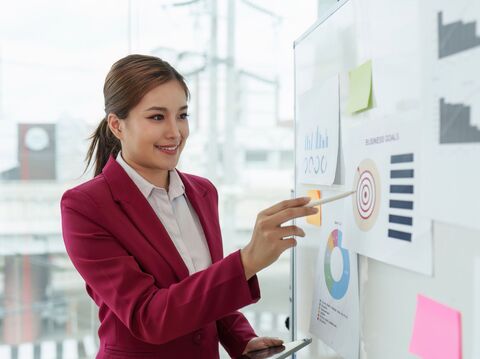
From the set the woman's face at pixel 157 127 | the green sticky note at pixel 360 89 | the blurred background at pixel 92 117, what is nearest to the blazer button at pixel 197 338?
the woman's face at pixel 157 127

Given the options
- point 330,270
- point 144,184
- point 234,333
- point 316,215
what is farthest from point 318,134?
point 234,333

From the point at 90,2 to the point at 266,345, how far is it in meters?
2.14

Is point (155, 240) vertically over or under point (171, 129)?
under

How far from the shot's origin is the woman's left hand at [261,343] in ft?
3.77

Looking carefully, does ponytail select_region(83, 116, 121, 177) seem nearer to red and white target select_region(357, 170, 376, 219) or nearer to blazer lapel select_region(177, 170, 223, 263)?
blazer lapel select_region(177, 170, 223, 263)

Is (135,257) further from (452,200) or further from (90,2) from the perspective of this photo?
(90,2)

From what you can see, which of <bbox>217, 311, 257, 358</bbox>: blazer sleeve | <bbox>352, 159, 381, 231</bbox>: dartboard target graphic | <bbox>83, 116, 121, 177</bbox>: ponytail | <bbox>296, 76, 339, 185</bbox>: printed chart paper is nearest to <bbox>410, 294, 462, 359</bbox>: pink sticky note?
<bbox>352, 159, 381, 231</bbox>: dartboard target graphic

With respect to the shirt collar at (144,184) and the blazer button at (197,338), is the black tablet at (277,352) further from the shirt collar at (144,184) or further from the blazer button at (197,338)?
the shirt collar at (144,184)

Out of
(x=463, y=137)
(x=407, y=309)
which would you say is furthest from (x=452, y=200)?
(x=407, y=309)

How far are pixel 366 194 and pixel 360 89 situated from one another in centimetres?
20

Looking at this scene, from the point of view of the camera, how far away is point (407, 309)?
817 mm

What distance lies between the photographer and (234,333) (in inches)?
48.8

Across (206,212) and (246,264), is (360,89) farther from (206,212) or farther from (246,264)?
(206,212)

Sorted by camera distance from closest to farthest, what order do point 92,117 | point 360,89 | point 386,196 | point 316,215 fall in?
1. point 386,196
2. point 360,89
3. point 316,215
4. point 92,117
